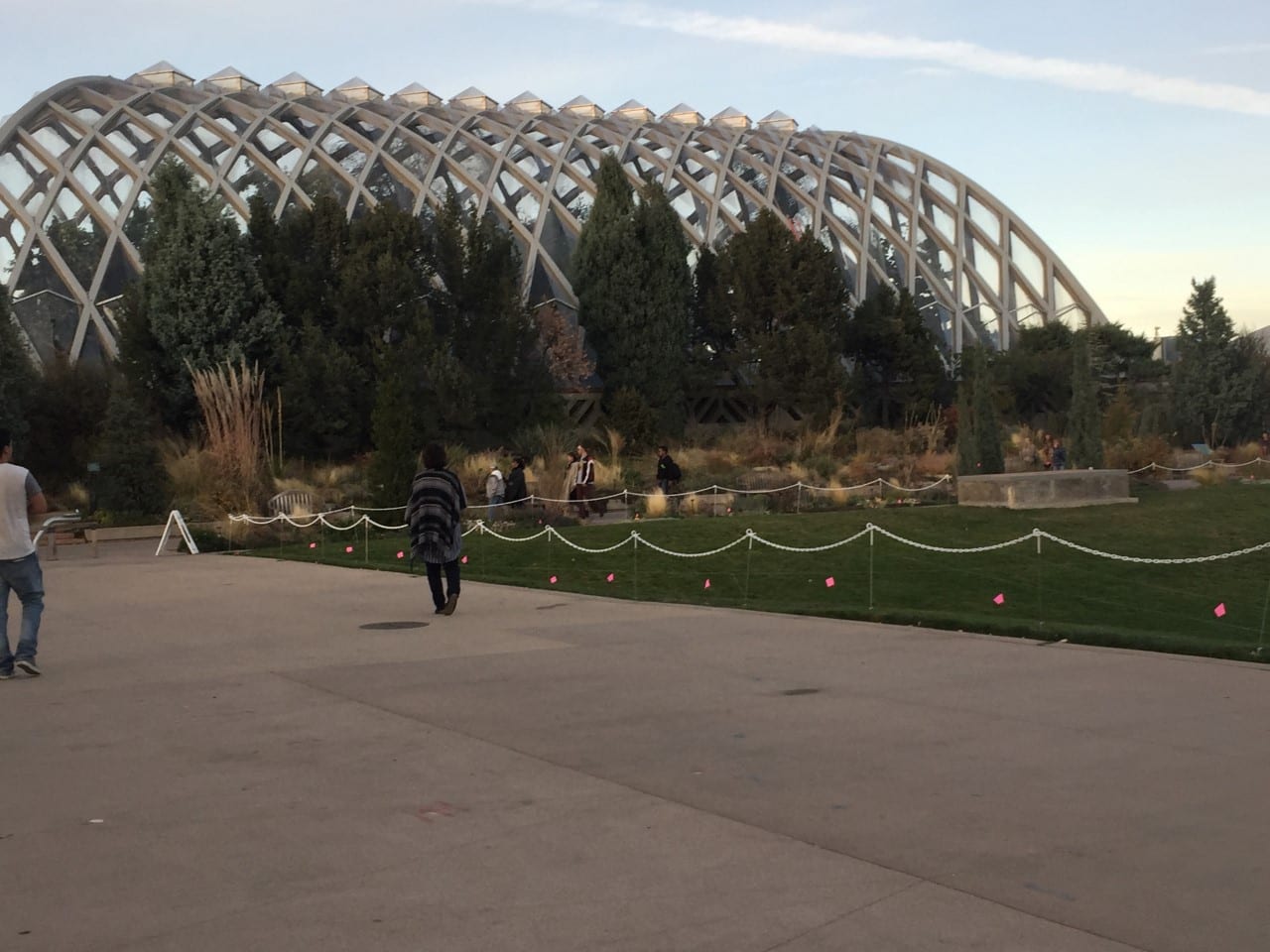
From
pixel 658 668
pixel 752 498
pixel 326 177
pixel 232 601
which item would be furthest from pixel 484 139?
pixel 658 668

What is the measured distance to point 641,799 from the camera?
16.9ft

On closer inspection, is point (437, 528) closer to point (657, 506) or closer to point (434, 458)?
point (434, 458)

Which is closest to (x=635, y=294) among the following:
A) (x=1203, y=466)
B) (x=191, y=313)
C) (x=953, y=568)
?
(x=191, y=313)

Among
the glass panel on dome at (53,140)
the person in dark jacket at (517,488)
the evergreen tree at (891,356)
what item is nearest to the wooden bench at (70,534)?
the person in dark jacket at (517,488)

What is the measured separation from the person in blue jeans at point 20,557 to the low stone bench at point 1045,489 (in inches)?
680

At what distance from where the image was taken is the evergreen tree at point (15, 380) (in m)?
27.0

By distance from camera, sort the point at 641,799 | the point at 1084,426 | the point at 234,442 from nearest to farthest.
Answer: the point at 641,799 → the point at 234,442 → the point at 1084,426

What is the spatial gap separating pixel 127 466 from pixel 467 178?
2064 cm

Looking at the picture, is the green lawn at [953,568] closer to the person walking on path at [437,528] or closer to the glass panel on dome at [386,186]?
the person walking on path at [437,528]

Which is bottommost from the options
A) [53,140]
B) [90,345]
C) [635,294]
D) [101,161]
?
[90,345]

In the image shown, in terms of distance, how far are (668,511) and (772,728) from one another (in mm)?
17412

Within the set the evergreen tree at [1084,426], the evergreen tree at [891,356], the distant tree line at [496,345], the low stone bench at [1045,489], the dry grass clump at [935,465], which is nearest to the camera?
the low stone bench at [1045,489]

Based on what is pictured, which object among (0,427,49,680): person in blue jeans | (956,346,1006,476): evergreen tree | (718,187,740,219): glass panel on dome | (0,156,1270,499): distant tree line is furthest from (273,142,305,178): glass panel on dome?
(0,427,49,680): person in blue jeans

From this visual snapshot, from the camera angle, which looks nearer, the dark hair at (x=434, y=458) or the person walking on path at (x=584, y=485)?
the dark hair at (x=434, y=458)
